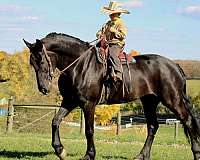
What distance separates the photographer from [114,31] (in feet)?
30.8

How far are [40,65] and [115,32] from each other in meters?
1.98

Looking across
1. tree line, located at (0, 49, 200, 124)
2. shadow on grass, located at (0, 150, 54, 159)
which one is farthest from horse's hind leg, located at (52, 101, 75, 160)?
tree line, located at (0, 49, 200, 124)

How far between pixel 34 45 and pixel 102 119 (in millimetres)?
23908

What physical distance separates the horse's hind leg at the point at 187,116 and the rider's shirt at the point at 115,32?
177 centimetres

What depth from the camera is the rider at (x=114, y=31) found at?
9280 mm

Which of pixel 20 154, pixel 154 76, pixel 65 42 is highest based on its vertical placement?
pixel 65 42

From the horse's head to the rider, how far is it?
154cm

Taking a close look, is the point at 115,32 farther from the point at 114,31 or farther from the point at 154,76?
the point at 154,76

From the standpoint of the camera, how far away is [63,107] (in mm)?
8953

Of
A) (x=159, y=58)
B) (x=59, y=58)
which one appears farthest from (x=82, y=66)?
(x=159, y=58)

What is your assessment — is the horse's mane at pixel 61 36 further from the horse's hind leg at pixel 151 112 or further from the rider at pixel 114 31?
the horse's hind leg at pixel 151 112

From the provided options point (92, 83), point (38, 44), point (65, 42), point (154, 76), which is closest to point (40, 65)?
point (38, 44)

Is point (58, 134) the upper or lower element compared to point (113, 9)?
lower

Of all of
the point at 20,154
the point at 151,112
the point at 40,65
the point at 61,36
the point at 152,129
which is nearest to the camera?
the point at 40,65
